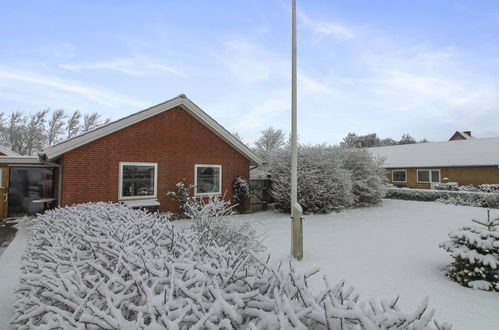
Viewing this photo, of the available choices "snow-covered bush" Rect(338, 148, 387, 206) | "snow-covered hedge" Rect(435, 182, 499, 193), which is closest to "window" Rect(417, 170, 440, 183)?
"snow-covered hedge" Rect(435, 182, 499, 193)

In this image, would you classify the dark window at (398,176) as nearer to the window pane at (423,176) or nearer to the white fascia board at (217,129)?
the window pane at (423,176)

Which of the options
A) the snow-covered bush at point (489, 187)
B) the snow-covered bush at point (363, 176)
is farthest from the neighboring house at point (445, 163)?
the snow-covered bush at point (363, 176)

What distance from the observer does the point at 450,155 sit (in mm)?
25875

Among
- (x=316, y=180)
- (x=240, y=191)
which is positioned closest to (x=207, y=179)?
(x=240, y=191)

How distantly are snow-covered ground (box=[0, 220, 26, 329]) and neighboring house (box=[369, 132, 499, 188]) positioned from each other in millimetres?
20843

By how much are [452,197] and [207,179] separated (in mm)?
15286

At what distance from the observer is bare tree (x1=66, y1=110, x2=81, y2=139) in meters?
37.3

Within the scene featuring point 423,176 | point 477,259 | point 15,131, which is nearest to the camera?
point 477,259

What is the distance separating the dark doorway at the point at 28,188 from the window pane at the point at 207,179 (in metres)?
6.98

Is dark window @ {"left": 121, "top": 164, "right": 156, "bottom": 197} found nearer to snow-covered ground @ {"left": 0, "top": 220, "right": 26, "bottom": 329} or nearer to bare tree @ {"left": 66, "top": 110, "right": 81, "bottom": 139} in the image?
snow-covered ground @ {"left": 0, "top": 220, "right": 26, "bottom": 329}

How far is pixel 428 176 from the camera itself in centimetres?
2608

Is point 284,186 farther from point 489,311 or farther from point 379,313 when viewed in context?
point 379,313

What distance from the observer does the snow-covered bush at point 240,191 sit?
14.1 metres

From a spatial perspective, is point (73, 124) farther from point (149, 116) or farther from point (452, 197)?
point (452, 197)
